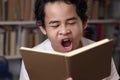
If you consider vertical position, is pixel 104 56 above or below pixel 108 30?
above

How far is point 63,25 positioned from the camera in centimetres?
106

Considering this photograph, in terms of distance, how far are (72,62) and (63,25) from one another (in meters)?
0.24

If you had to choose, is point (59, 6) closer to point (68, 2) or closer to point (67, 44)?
point (68, 2)

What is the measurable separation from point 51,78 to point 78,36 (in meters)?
0.24

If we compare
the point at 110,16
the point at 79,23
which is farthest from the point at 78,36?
the point at 110,16

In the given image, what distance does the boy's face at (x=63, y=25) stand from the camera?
106cm

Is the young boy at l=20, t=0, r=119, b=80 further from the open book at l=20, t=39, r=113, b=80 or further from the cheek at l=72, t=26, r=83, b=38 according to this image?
the open book at l=20, t=39, r=113, b=80

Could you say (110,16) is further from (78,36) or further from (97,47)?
(97,47)

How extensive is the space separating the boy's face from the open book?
0.55 ft

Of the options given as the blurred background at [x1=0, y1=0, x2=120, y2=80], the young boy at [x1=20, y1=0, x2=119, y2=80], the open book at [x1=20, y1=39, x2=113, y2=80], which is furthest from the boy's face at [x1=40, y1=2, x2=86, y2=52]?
the blurred background at [x1=0, y1=0, x2=120, y2=80]

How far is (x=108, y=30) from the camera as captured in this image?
110 inches

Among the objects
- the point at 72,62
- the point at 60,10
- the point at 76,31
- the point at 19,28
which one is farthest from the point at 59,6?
the point at 19,28

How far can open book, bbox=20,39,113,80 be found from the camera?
873mm

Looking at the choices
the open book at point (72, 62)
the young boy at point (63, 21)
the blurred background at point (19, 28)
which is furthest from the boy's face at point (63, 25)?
the blurred background at point (19, 28)
